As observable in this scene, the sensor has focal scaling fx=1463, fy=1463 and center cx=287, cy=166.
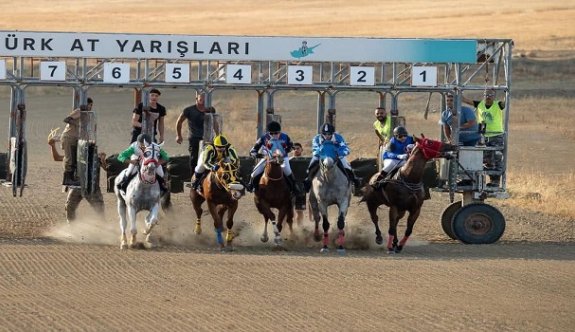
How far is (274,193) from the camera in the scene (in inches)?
794

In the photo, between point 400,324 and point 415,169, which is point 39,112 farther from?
point 400,324

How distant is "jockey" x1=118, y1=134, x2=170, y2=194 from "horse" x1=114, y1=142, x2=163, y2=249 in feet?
0.24

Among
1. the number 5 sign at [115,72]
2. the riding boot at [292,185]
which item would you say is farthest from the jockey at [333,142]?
the number 5 sign at [115,72]

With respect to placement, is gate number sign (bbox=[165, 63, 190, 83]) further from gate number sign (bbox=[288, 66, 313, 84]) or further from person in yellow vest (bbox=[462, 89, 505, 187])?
person in yellow vest (bbox=[462, 89, 505, 187])

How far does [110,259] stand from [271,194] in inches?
115

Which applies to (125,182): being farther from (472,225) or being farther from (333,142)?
(472,225)

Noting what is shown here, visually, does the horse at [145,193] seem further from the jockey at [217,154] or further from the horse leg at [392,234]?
the horse leg at [392,234]

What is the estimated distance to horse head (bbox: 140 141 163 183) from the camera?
19656 mm

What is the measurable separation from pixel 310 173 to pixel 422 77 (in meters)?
2.44

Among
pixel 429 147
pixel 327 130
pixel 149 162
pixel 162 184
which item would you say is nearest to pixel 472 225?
pixel 429 147

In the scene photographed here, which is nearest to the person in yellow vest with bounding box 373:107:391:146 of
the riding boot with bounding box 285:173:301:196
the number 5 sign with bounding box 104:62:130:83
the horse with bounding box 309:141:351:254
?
the horse with bounding box 309:141:351:254

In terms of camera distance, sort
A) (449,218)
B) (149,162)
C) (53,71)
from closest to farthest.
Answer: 1. (149,162)
2. (53,71)
3. (449,218)

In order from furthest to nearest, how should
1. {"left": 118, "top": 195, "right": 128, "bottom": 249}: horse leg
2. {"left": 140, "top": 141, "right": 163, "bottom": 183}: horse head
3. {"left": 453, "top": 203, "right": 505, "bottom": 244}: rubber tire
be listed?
{"left": 453, "top": 203, "right": 505, "bottom": 244}: rubber tire
{"left": 118, "top": 195, "right": 128, "bottom": 249}: horse leg
{"left": 140, "top": 141, "right": 163, "bottom": 183}: horse head

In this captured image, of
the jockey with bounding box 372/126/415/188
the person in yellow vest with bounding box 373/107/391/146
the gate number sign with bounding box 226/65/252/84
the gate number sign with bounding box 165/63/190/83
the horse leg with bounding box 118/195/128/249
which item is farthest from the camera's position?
the person in yellow vest with bounding box 373/107/391/146
